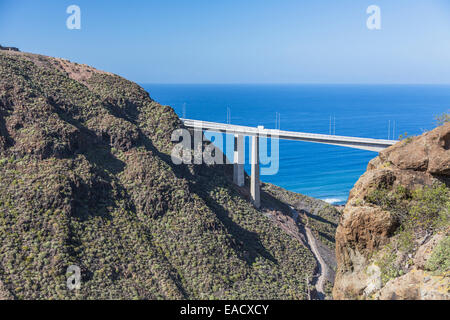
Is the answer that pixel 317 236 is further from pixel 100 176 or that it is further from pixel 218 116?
pixel 218 116

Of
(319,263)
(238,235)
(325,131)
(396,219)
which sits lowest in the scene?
(319,263)

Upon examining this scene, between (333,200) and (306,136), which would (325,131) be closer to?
(333,200)

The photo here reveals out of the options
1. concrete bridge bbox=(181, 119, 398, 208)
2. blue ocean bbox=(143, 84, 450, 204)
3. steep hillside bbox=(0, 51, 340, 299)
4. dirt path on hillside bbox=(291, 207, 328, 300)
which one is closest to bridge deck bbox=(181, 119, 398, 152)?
concrete bridge bbox=(181, 119, 398, 208)

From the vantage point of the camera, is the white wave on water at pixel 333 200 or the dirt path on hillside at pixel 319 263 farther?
the white wave on water at pixel 333 200

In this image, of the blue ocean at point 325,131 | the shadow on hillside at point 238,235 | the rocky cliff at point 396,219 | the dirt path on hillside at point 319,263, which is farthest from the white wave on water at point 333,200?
the rocky cliff at point 396,219

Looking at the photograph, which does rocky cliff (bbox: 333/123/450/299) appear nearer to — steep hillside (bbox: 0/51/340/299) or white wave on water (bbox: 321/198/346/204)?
steep hillside (bbox: 0/51/340/299)

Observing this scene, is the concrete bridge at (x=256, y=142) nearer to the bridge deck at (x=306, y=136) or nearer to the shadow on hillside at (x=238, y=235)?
the bridge deck at (x=306, y=136)

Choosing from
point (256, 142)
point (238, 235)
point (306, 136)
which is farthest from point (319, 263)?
point (256, 142)
